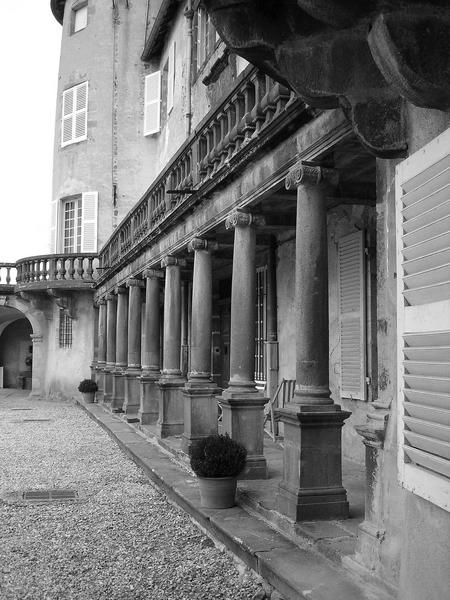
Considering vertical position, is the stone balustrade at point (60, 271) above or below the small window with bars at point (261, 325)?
above

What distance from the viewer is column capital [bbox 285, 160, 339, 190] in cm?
582

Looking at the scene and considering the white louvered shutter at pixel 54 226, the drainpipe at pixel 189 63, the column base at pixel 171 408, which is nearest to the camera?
the column base at pixel 171 408

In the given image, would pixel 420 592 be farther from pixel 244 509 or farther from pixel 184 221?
pixel 184 221

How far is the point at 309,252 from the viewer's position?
5.83 meters

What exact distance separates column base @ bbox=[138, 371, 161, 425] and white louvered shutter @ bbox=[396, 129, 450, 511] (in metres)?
9.83

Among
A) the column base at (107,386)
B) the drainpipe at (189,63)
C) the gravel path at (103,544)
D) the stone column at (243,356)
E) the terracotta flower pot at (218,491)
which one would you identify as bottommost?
the gravel path at (103,544)

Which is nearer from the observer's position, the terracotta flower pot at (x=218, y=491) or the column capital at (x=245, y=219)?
the terracotta flower pot at (x=218, y=491)

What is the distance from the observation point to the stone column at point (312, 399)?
561 centimetres

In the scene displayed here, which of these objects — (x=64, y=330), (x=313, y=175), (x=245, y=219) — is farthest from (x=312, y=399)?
(x=64, y=330)

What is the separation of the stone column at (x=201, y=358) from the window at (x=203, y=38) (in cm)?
581

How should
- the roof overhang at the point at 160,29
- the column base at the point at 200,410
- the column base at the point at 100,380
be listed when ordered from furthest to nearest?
the column base at the point at 100,380, the roof overhang at the point at 160,29, the column base at the point at 200,410

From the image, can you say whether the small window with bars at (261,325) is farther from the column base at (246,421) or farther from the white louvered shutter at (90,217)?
the white louvered shutter at (90,217)

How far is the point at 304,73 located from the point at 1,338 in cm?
3113

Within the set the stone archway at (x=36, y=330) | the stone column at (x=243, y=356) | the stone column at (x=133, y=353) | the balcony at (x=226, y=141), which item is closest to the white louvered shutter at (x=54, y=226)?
the stone archway at (x=36, y=330)
